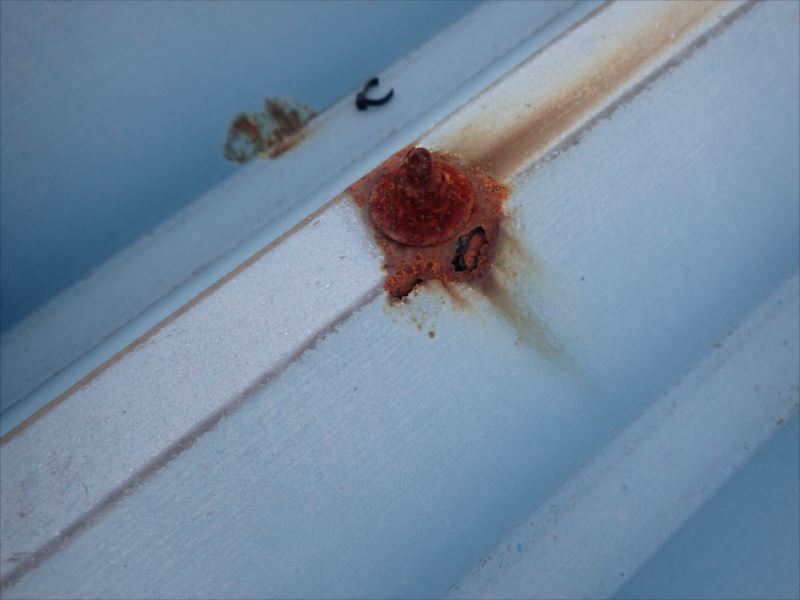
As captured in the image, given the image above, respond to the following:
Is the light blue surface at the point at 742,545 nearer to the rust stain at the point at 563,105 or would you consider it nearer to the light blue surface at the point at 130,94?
the rust stain at the point at 563,105

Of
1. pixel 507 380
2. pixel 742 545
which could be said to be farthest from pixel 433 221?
pixel 742 545

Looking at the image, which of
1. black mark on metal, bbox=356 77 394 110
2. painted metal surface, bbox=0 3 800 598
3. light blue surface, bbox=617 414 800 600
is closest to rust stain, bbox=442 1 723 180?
painted metal surface, bbox=0 3 800 598

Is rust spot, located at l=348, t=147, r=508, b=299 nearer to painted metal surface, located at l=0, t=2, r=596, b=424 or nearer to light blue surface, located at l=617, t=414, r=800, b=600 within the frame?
painted metal surface, located at l=0, t=2, r=596, b=424

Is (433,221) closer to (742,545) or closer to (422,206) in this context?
(422,206)

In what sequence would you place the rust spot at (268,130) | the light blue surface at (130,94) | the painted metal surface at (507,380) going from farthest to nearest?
the rust spot at (268,130) → the light blue surface at (130,94) → the painted metal surface at (507,380)

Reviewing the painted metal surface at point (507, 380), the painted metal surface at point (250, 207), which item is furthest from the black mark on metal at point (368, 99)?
the painted metal surface at point (507, 380)

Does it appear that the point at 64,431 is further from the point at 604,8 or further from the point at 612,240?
the point at 604,8
